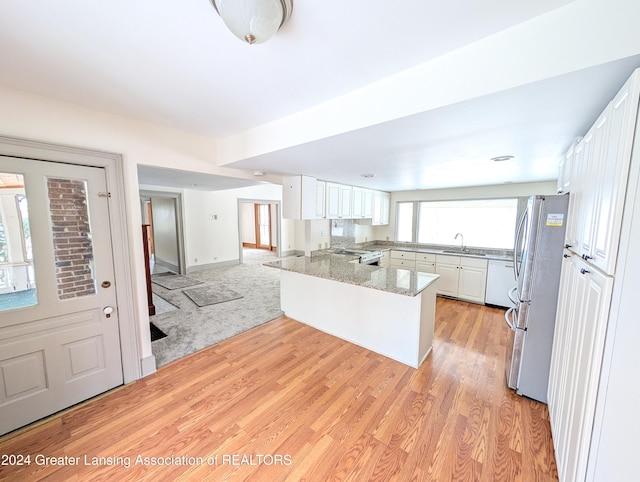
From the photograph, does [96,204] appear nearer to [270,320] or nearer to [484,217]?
[270,320]

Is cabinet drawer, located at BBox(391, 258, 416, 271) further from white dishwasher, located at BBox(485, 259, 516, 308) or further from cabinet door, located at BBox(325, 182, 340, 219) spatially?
cabinet door, located at BBox(325, 182, 340, 219)

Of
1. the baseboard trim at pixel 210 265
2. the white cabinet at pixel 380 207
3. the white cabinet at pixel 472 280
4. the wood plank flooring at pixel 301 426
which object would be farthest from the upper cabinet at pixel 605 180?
the baseboard trim at pixel 210 265

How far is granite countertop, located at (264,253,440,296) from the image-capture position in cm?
246

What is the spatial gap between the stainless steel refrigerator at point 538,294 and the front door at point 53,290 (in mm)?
3535

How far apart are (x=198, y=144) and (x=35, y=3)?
1647 mm

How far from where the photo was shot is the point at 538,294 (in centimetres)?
200

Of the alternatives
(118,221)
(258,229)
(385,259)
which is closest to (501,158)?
(385,259)

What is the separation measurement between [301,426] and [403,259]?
3885 mm

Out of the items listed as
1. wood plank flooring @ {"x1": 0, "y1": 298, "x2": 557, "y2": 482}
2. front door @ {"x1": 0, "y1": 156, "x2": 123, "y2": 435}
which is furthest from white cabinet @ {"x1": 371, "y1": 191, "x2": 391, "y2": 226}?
front door @ {"x1": 0, "y1": 156, "x2": 123, "y2": 435}

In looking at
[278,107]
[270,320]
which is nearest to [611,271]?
[278,107]

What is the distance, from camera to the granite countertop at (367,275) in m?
2.46

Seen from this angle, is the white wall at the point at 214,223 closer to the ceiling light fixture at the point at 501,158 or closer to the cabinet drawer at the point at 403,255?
the cabinet drawer at the point at 403,255

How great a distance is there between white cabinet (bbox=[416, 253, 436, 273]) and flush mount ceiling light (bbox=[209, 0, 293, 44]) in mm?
4514

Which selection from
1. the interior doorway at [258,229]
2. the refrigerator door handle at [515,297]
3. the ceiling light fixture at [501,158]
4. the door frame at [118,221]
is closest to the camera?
the door frame at [118,221]
